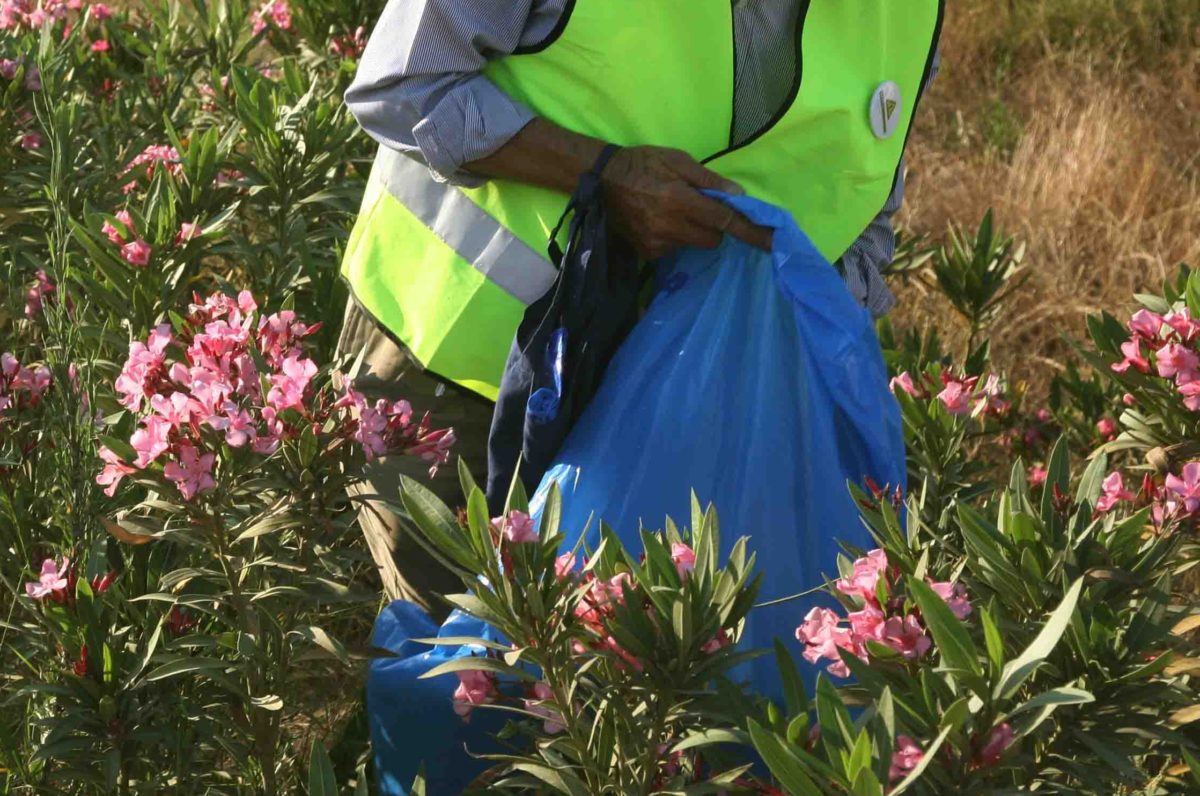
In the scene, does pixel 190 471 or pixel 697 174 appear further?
pixel 697 174

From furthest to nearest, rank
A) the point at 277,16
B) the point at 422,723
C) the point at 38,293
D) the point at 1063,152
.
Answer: the point at 1063,152 → the point at 277,16 → the point at 38,293 → the point at 422,723

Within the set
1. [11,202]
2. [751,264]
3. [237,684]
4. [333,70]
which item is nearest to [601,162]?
[751,264]

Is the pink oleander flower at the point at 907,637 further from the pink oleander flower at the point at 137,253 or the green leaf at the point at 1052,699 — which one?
the pink oleander flower at the point at 137,253

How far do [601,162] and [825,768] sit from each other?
3.13 ft

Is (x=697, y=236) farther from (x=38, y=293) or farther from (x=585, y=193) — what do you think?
(x=38, y=293)

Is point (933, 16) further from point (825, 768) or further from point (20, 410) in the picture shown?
point (20, 410)

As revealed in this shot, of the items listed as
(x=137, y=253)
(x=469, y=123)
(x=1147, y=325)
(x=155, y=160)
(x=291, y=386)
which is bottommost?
(x=155, y=160)

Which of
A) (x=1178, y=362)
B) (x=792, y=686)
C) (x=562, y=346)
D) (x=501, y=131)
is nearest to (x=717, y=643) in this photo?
(x=792, y=686)

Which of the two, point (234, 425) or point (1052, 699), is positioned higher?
point (1052, 699)

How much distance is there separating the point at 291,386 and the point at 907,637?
0.82 meters

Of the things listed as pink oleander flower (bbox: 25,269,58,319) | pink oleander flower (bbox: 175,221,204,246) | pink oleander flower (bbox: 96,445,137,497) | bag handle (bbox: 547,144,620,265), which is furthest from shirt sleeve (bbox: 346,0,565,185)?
pink oleander flower (bbox: 25,269,58,319)

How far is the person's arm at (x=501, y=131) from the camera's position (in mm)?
2092

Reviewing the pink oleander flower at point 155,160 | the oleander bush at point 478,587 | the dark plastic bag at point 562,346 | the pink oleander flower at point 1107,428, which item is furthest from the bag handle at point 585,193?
the pink oleander flower at point 1107,428

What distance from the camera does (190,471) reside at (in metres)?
1.94
